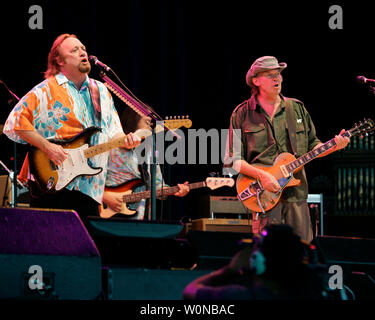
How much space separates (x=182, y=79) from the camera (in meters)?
5.93

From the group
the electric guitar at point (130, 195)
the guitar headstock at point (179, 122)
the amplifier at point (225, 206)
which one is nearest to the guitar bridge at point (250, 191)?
the guitar headstock at point (179, 122)

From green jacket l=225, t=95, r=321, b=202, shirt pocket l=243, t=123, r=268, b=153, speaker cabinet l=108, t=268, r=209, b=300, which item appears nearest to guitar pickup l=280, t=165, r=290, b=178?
green jacket l=225, t=95, r=321, b=202

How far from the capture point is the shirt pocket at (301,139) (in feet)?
13.8

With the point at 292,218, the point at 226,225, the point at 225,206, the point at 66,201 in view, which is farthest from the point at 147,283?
the point at 225,206

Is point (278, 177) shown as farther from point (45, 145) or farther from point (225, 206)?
point (45, 145)

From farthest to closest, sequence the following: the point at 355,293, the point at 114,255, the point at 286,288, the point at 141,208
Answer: the point at 141,208 → the point at 355,293 → the point at 114,255 → the point at 286,288

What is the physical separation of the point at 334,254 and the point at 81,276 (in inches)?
52.0

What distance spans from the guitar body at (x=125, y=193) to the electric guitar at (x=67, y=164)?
137 cm

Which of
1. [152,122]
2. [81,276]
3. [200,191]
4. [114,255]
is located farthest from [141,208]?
[81,276]

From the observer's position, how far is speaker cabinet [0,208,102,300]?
233 centimetres

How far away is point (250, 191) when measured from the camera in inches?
167
